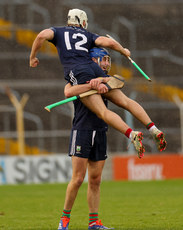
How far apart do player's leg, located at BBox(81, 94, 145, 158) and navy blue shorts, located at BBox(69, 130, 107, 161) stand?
1.10 ft

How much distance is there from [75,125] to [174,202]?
12.8ft

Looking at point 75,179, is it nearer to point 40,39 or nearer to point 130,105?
point 130,105

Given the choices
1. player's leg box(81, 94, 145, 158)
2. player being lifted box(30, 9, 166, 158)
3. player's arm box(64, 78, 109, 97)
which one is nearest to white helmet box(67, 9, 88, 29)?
player being lifted box(30, 9, 166, 158)

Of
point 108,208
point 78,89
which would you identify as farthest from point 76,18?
point 108,208

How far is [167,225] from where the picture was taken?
6.98 metres

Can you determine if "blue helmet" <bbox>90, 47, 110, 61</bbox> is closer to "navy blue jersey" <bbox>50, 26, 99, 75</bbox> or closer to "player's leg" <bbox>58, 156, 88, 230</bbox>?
"navy blue jersey" <bbox>50, 26, 99, 75</bbox>

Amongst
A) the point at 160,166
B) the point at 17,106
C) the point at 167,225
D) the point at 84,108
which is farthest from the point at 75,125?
the point at 160,166

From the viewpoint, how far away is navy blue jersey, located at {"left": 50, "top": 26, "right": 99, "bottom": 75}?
261 inches

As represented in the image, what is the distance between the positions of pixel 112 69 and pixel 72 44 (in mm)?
15732

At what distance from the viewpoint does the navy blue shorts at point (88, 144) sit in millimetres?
6727

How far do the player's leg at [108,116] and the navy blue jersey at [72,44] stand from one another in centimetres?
40

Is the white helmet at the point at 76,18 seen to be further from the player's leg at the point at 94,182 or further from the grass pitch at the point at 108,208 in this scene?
the grass pitch at the point at 108,208

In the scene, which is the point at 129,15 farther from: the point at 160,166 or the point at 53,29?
the point at 53,29

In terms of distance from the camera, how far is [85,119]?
6852 mm
